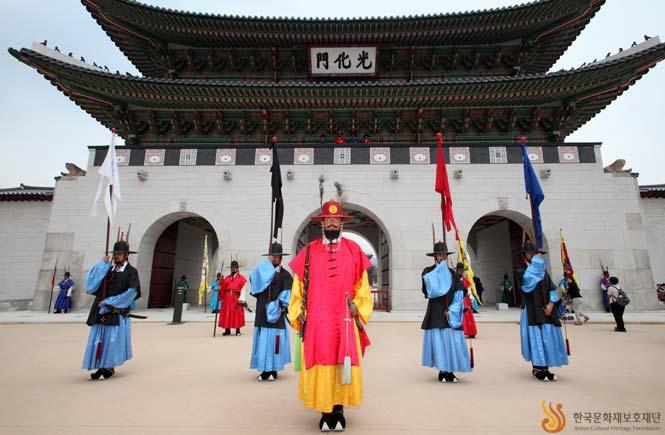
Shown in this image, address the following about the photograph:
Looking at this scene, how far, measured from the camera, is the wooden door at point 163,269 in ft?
42.9

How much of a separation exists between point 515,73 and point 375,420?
1616cm

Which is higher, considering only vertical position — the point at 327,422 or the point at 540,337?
the point at 540,337

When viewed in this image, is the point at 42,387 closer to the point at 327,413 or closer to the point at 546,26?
the point at 327,413

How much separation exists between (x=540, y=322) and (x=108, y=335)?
5.52 metres

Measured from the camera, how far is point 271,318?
4.36 meters

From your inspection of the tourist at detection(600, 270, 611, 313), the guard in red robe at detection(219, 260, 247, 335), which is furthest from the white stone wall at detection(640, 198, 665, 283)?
the guard in red robe at detection(219, 260, 247, 335)

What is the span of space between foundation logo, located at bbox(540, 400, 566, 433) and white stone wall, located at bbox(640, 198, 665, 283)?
51.1ft

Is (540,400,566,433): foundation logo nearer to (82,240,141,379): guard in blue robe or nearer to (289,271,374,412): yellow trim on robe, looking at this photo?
(289,271,374,412): yellow trim on robe

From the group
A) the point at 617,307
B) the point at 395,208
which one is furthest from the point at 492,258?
the point at 617,307

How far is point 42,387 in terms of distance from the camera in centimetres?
368

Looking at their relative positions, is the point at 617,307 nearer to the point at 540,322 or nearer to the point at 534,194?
the point at 534,194

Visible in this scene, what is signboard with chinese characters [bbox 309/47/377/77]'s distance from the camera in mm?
14039

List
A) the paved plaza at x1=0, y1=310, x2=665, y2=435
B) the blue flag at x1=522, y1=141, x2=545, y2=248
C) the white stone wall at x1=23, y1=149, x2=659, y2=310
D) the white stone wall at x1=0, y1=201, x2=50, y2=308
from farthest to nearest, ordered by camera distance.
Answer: the white stone wall at x1=0, y1=201, x2=50, y2=308 → the white stone wall at x1=23, y1=149, x2=659, y2=310 → the blue flag at x1=522, y1=141, x2=545, y2=248 → the paved plaza at x1=0, y1=310, x2=665, y2=435

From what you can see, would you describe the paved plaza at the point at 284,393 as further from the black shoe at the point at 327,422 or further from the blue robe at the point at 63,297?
the blue robe at the point at 63,297
